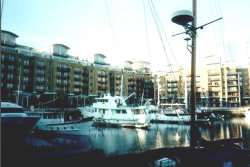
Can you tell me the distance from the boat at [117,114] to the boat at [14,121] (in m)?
23.4

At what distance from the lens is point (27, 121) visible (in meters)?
28.4

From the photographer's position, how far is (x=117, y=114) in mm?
52094

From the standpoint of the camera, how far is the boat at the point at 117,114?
1970 inches

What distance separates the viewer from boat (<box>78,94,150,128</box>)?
1970 inches

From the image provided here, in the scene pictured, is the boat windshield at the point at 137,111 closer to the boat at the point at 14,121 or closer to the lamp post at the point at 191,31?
the boat at the point at 14,121

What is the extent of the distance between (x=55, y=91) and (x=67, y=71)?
7.75 meters

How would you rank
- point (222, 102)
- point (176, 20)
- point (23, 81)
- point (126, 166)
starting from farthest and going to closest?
point (222, 102) → point (23, 81) → point (176, 20) → point (126, 166)

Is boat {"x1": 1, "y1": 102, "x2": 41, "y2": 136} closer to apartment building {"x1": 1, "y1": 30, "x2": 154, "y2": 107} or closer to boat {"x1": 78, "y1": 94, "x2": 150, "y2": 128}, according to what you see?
boat {"x1": 78, "y1": 94, "x2": 150, "y2": 128}

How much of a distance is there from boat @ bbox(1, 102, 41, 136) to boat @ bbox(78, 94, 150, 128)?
76.7ft

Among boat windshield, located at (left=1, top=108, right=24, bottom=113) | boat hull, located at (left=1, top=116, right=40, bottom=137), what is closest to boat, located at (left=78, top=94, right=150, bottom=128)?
boat windshield, located at (left=1, top=108, right=24, bottom=113)

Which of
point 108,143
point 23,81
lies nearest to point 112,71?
point 23,81

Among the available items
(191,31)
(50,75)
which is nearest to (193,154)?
(191,31)

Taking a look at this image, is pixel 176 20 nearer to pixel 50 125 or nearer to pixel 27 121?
pixel 27 121

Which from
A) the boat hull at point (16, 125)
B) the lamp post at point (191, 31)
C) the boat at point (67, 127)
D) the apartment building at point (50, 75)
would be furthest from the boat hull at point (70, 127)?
the lamp post at point (191, 31)
